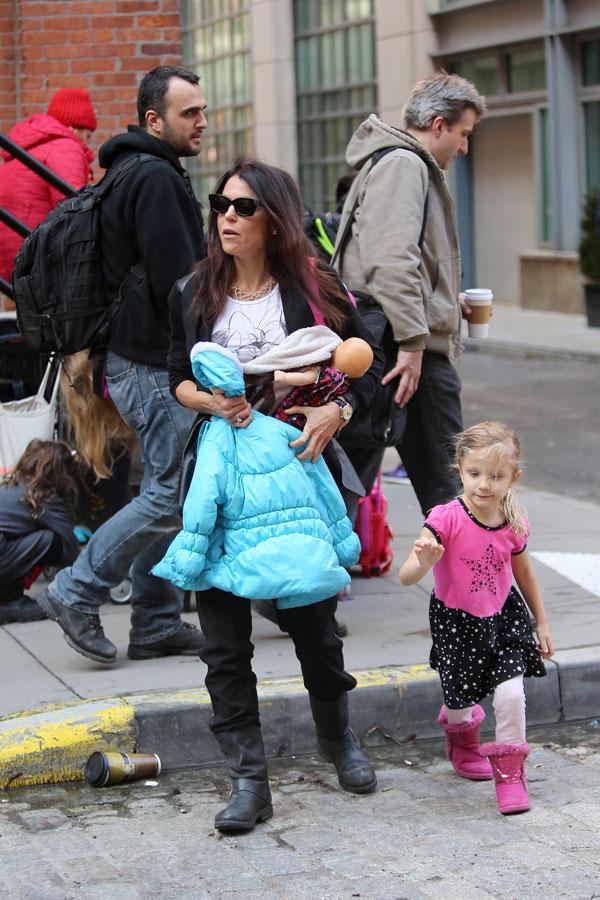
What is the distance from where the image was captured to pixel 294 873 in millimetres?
3881

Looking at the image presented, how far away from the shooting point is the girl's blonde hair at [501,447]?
4.29 metres

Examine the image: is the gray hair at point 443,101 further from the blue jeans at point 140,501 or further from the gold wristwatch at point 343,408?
the gold wristwatch at point 343,408

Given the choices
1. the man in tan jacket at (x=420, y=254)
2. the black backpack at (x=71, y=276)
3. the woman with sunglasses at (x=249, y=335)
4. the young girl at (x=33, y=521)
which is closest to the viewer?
the woman with sunglasses at (x=249, y=335)

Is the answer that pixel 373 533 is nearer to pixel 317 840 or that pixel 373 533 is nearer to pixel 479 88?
pixel 317 840

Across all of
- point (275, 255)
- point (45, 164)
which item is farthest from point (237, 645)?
point (45, 164)

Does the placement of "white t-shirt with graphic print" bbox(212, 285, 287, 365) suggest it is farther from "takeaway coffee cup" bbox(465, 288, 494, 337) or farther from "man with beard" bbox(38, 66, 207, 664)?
"takeaway coffee cup" bbox(465, 288, 494, 337)

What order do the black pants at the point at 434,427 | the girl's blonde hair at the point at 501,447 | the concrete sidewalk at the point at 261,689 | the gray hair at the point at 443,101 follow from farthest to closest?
the black pants at the point at 434,427, the gray hair at the point at 443,101, the concrete sidewalk at the point at 261,689, the girl's blonde hair at the point at 501,447

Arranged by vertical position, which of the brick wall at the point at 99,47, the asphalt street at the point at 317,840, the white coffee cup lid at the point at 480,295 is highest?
the brick wall at the point at 99,47

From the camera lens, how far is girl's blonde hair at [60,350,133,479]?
19.1 ft

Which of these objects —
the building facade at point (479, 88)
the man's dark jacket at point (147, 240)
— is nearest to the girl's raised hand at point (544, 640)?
the man's dark jacket at point (147, 240)

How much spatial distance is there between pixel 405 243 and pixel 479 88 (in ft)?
56.8

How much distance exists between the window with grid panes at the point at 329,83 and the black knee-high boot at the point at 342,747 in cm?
1993

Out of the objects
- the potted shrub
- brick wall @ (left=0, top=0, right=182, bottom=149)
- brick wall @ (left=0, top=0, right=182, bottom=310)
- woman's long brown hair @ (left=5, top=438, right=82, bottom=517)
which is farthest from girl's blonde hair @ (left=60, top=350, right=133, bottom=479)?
the potted shrub

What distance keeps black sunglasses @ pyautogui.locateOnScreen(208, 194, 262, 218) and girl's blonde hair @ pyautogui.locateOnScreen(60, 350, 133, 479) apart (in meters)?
1.69
